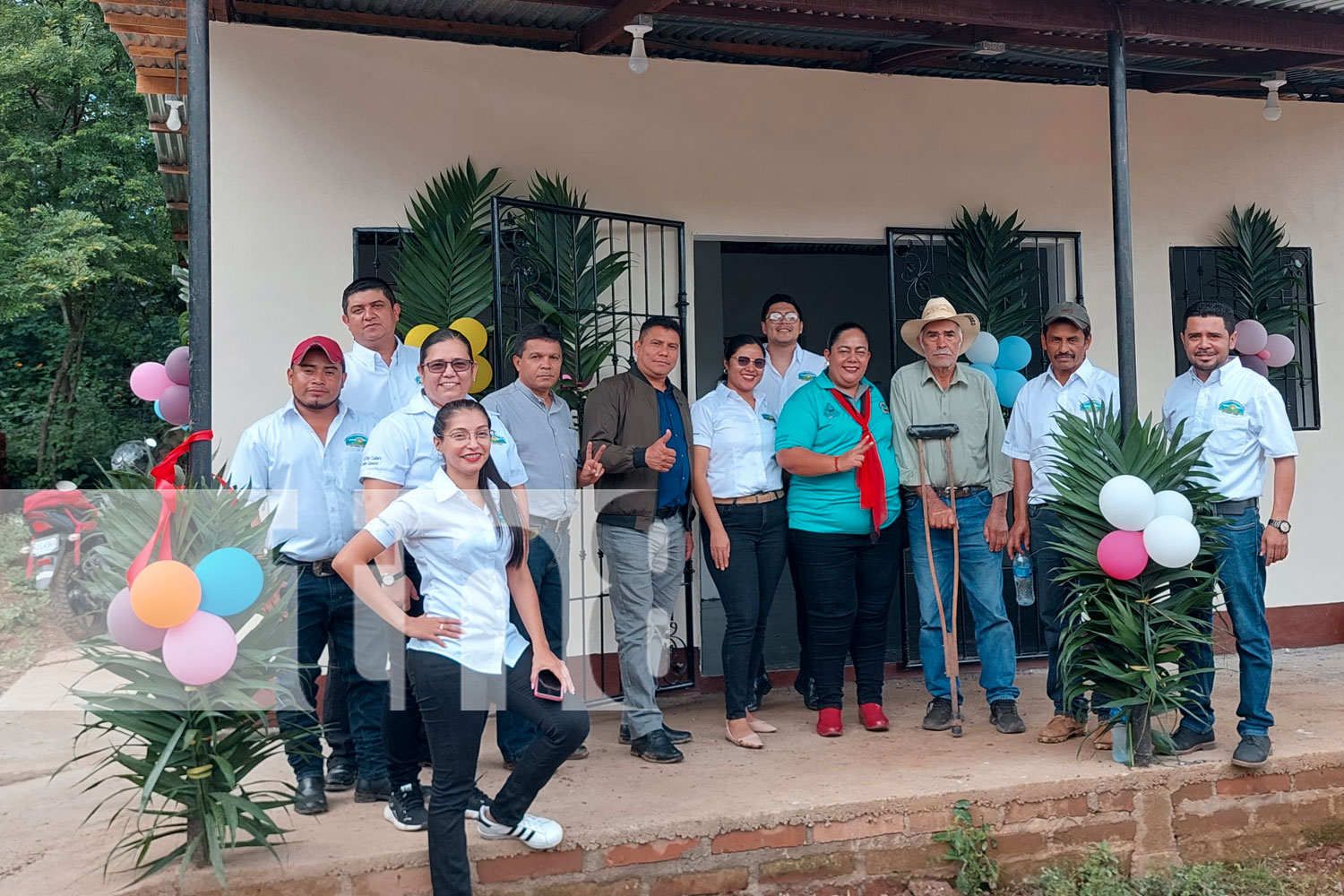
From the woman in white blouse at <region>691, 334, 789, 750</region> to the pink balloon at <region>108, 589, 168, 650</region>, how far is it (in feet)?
6.86

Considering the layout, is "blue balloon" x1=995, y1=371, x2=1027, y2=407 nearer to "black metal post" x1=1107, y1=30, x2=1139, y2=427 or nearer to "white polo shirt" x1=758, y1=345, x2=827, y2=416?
"white polo shirt" x1=758, y1=345, x2=827, y2=416

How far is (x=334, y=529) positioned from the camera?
3816mm

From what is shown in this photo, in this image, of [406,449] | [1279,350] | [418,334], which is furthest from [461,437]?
[1279,350]

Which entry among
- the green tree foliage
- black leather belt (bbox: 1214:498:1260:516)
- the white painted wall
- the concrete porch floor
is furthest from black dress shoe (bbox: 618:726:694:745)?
the green tree foliage

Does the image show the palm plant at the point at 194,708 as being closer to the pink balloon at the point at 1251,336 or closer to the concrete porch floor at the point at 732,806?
the concrete porch floor at the point at 732,806

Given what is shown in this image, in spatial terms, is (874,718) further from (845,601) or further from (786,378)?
(786,378)

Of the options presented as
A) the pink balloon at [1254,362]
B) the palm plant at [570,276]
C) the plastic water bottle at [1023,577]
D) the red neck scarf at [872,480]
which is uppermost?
the palm plant at [570,276]

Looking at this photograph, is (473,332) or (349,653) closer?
(349,653)

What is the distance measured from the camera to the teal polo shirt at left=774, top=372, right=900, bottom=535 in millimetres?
4594

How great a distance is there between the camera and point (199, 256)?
3.48m

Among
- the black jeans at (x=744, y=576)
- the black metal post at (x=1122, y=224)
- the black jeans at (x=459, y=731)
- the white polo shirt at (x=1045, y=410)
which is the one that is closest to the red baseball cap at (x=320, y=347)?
the black jeans at (x=459, y=731)

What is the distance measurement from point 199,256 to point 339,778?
1779mm

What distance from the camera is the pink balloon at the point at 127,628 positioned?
303 cm

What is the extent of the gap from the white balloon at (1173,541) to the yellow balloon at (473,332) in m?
2.64
